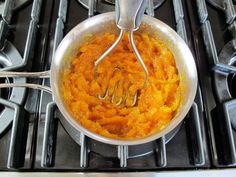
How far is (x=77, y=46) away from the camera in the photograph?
57 cm

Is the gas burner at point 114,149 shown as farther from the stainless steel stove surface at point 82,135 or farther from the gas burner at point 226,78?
the gas burner at point 226,78

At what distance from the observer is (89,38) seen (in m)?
0.59

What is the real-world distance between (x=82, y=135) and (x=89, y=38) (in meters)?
0.19

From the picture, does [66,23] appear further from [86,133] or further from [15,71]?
[86,133]

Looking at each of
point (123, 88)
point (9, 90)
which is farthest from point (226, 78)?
point (9, 90)

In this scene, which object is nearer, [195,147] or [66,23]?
[195,147]

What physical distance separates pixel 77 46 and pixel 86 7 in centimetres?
12

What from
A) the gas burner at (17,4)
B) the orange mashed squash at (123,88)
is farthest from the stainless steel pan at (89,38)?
the gas burner at (17,4)

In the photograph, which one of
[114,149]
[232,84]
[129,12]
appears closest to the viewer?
[129,12]

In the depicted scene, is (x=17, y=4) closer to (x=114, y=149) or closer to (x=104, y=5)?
(x=104, y=5)

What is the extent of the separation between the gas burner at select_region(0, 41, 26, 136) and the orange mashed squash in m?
0.08

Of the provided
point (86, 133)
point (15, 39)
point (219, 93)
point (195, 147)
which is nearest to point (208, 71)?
point (219, 93)

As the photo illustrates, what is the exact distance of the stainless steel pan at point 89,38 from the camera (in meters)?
0.48

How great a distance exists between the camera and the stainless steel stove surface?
497mm
